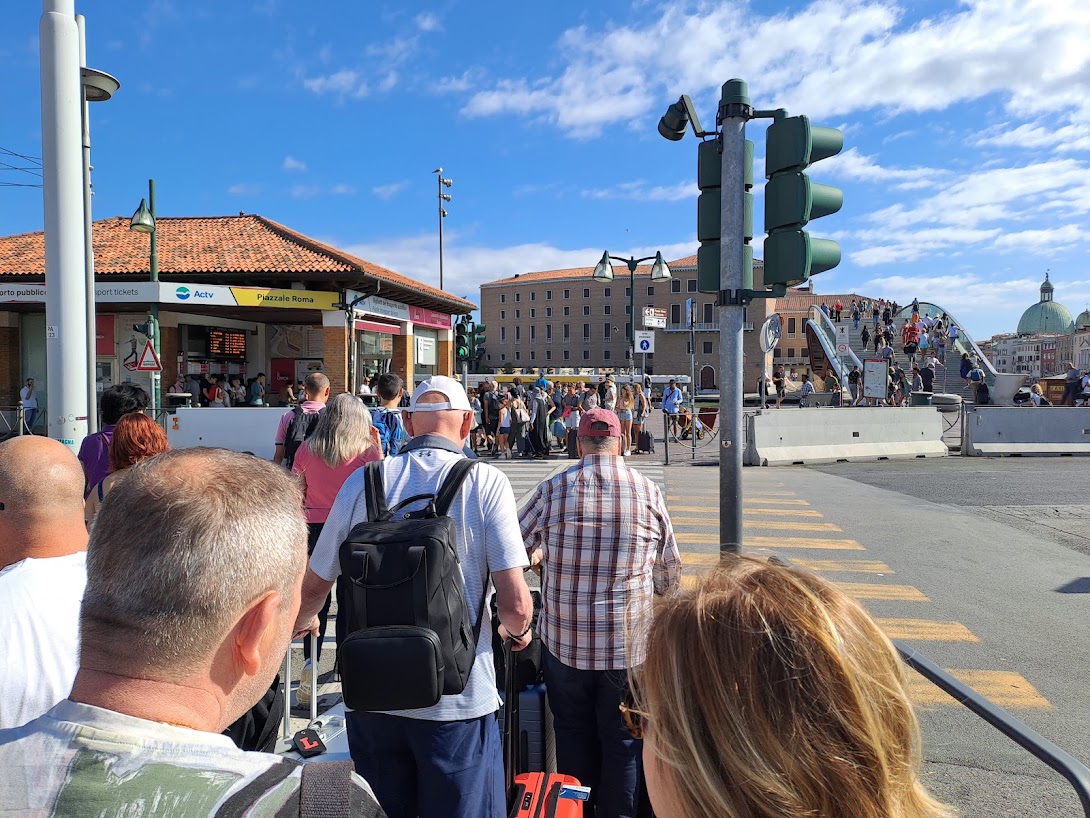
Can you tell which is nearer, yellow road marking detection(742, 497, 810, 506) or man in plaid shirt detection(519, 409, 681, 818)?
man in plaid shirt detection(519, 409, 681, 818)

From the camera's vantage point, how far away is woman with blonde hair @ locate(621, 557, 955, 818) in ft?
3.29

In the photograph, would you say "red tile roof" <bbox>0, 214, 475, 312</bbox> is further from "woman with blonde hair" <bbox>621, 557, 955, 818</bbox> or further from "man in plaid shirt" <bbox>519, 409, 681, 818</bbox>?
"woman with blonde hair" <bbox>621, 557, 955, 818</bbox>

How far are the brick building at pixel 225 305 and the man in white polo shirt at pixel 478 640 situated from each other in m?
19.2

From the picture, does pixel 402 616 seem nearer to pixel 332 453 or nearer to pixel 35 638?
pixel 35 638

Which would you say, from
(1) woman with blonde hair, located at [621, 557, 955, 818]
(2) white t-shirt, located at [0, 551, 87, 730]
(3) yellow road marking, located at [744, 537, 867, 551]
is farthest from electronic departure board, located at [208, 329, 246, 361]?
(1) woman with blonde hair, located at [621, 557, 955, 818]

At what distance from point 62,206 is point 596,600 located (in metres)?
5.93

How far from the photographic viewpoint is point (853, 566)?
319 inches

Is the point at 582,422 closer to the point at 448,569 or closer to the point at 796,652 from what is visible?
the point at 448,569

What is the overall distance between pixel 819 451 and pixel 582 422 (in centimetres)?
1555

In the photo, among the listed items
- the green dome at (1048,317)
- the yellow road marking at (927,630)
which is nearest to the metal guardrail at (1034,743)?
the yellow road marking at (927,630)

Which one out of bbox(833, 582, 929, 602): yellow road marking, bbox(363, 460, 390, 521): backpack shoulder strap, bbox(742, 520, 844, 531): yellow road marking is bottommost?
bbox(833, 582, 929, 602): yellow road marking

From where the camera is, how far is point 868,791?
3.33 ft

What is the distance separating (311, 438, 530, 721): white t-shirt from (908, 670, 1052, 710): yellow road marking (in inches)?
126

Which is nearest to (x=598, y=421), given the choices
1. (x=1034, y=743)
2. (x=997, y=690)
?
(x=1034, y=743)
